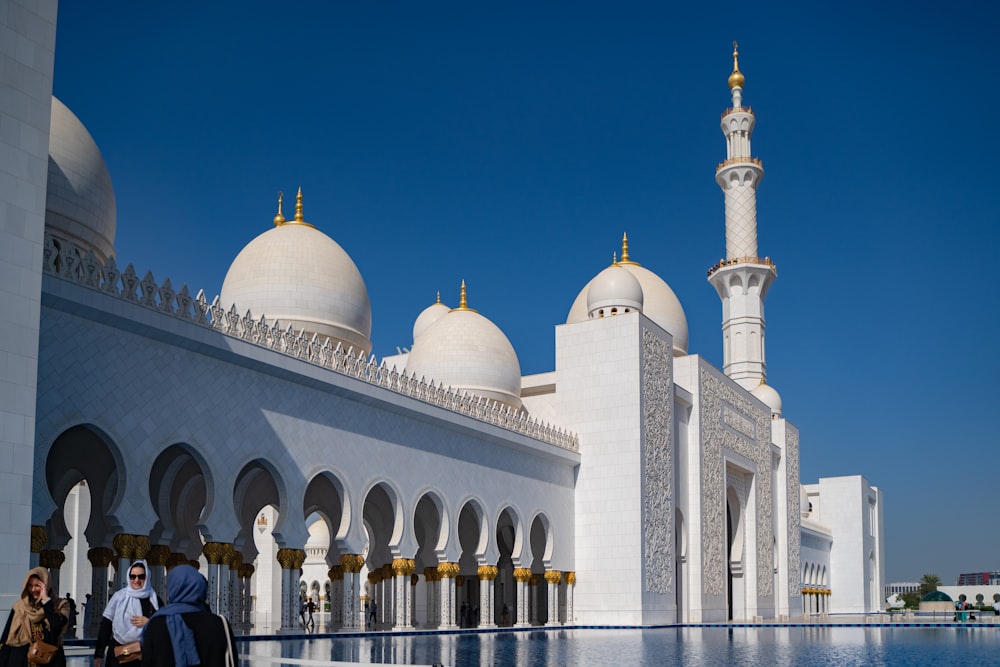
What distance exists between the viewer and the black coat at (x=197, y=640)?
2.49 meters

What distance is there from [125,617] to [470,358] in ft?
43.9

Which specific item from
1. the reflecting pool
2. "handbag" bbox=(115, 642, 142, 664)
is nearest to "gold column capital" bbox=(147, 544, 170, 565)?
the reflecting pool

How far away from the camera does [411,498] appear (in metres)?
13.0

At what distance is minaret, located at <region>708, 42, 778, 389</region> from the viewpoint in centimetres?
2459

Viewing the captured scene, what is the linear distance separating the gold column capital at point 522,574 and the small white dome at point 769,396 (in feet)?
35.1

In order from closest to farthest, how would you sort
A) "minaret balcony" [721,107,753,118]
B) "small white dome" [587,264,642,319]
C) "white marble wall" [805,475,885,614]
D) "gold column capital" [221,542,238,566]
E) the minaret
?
"gold column capital" [221,542,238,566] → "small white dome" [587,264,642,319] → the minaret → "minaret balcony" [721,107,753,118] → "white marble wall" [805,475,885,614]

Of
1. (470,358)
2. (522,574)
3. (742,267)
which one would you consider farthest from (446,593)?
(742,267)

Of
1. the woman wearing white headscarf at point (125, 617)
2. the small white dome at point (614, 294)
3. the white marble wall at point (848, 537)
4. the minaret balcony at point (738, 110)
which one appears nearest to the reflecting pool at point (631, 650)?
the woman wearing white headscarf at point (125, 617)

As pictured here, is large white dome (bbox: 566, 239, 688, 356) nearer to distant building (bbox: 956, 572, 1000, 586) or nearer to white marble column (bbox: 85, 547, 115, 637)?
white marble column (bbox: 85, 547, 115, 637)

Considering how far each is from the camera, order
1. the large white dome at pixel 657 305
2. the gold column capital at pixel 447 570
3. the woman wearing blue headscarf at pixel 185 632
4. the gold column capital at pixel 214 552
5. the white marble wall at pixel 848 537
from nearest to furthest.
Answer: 1. the woman wearing blue headscarf at pixel 185 632
2. the gold column capital at pixel 214 552
3. the gold column capital at pixel 447 570
4. the large white dome at pixel 657 305
5. the white marble wall at pixel 848 537

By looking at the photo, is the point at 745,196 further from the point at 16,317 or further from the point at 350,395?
the point at 16,317

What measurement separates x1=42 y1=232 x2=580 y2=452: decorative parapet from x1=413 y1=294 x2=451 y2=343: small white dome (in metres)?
5.66

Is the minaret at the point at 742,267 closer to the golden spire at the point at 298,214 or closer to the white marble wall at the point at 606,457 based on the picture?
the white marble wall at the point at 606,457

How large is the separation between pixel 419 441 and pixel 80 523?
20.2 feet
